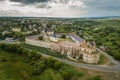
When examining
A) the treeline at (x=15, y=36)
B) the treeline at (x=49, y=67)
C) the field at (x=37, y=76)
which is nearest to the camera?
the field at (x=37, y=76)

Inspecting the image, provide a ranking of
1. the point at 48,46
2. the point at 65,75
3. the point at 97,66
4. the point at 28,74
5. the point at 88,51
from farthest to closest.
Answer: the point at 48,46 < the point at 88,51 < the point at 97,66 < the point at 28,74 < the point at 65,75

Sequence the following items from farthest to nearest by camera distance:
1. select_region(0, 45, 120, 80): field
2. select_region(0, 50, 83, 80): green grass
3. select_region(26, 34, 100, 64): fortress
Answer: select_region(26, 34, 100, 64): fortress, select_region(0, 50, 83, 80): green grass, select_region(0, 45, 120, 80): field

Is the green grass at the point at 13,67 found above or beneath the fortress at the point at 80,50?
beneath

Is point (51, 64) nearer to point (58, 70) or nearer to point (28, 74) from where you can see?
point (58, 70)

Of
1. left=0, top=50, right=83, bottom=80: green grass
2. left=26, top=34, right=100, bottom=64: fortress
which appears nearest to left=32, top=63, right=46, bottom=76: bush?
left=0, top=50, right=83, bottom=80: green grass

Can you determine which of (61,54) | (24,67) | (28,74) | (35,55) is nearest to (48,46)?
(61,54)

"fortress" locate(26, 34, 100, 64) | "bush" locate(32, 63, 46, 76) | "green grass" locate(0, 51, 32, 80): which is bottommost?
"green grass" locate(0, 51, 32, 80)

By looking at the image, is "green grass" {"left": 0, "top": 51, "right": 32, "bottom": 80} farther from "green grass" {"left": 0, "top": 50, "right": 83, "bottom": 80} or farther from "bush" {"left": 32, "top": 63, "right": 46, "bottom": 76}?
"bush" {"left": 32, "top": 63, "right": 46, "bottom": 76}

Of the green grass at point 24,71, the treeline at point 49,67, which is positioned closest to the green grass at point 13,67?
the green grass at point 24,71

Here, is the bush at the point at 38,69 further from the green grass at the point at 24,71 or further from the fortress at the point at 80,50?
the fortress at the point at 80,50

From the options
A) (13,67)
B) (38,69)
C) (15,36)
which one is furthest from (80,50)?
(15,36)

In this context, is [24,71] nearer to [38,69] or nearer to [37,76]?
[38,69]
